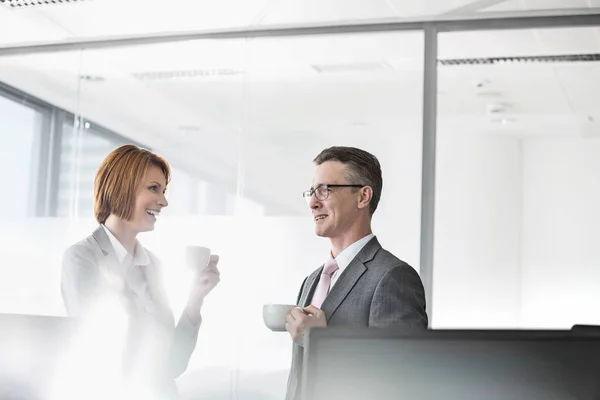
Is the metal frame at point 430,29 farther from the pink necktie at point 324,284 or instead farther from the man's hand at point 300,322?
the man's hand at point 300,322

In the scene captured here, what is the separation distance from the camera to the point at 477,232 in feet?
15.3

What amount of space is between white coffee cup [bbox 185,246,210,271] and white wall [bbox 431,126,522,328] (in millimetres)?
1971

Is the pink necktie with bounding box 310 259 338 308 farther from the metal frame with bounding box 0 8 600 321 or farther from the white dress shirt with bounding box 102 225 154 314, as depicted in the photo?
the metal frame with bounding box 0 8 600 321

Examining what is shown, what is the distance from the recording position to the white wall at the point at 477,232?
4613mm

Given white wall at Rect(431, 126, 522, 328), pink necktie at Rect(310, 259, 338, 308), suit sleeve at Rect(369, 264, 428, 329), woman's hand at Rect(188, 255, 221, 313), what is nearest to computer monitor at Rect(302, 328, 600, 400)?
suit sleeve at Rect(369, 264, 428, 329)

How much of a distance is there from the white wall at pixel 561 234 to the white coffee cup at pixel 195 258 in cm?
216

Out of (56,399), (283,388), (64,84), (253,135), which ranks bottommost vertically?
(283,388)

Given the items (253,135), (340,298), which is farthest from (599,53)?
(340,298)

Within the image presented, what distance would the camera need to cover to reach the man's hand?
2051 mm

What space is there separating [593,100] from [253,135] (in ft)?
6.27

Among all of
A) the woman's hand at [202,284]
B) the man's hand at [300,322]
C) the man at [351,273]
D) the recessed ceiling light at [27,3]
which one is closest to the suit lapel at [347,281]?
the man at [351,273]

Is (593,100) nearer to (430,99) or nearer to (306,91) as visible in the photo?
(430,99)

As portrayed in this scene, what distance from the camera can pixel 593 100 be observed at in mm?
4602

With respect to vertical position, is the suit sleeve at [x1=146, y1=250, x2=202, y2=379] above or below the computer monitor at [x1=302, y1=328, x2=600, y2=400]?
below
